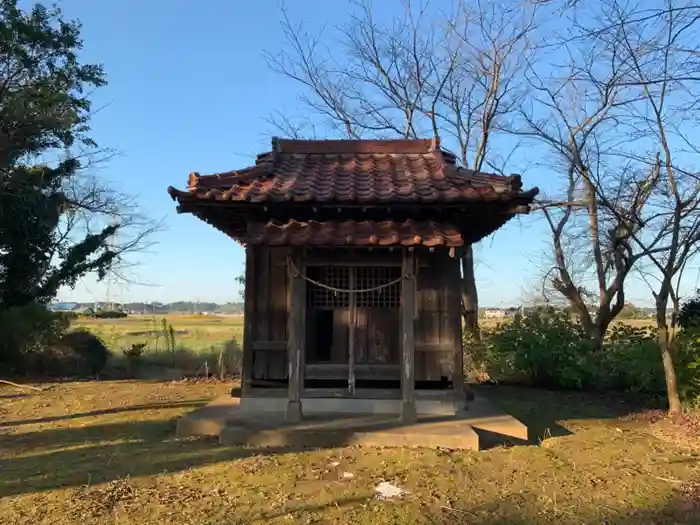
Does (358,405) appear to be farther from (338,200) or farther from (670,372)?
(670,372)

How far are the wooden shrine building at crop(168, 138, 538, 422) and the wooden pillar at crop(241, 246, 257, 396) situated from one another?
0.02 m

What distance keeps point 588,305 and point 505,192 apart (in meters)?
10.0

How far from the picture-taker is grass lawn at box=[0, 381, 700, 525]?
4.50 m

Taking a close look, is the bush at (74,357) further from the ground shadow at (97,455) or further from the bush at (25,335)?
the ground shadow at (97,455)

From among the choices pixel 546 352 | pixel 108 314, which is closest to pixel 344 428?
pixel 546 352

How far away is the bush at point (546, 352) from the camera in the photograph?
11773mm

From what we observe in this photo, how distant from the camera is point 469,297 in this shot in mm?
15969

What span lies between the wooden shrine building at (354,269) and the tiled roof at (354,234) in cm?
2

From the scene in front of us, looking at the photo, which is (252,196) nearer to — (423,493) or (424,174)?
(424,174)

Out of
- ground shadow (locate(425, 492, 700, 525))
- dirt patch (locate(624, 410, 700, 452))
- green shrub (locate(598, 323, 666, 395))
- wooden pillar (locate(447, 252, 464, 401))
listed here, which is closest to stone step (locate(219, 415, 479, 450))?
wooden pillar (locate(447, 252, 464, 401))

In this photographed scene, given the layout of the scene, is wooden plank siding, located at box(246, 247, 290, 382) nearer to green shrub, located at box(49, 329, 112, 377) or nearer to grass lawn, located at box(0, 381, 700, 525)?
grass lawn, located at box(0, 381, 700, 525)

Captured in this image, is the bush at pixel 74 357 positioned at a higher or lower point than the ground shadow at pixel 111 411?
higher

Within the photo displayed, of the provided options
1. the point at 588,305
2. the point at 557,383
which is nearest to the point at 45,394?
the point at 557,383

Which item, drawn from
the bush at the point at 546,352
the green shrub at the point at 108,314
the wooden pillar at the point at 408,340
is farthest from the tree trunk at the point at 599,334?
the green shrub at the point at 108,314
